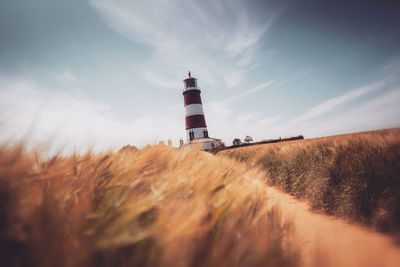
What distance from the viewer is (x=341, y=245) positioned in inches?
89.9

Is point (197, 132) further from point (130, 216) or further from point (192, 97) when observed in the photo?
point (130, 216)

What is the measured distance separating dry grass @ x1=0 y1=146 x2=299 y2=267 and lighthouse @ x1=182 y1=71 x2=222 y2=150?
A: 82.8ft

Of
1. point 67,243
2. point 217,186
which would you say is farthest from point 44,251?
point 217,186

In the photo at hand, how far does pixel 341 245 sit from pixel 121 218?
288 cm

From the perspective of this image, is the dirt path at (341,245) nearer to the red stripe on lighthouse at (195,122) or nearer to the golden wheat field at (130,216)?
the golden wheat field at (130,216)

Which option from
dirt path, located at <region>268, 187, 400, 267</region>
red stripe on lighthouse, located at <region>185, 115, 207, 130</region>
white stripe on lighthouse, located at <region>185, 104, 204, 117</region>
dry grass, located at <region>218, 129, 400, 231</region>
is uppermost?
white stripe on lighthouse, located at <region>185, 104, 204, 117</region>

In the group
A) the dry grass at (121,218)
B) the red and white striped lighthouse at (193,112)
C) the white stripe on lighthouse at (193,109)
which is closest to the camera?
the dry grass at (121,218)

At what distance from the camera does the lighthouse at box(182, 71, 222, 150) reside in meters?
27.0

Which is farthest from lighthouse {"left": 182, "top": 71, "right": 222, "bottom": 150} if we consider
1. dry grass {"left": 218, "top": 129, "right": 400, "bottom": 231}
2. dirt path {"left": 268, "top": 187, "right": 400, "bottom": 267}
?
dirt path {"left": 268, "top": 187, "right": 400, "bottom": 267}

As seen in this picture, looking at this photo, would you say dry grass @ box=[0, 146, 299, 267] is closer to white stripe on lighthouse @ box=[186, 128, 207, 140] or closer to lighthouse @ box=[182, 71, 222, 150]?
lighthouse @ box=[182, 71, 222, 150]

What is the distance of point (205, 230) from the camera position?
89cm

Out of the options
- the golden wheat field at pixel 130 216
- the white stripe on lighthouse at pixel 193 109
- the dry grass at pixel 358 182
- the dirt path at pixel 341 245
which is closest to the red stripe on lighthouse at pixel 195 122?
the white stripe on lighthouse at pixel 193 109

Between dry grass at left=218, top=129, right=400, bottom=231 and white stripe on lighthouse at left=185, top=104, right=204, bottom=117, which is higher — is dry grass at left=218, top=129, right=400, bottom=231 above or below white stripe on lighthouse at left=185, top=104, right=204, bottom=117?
below

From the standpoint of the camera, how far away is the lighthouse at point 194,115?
27.0 meters
